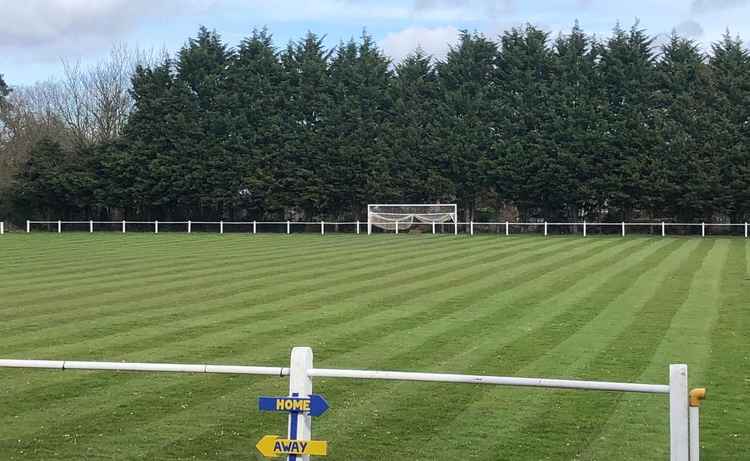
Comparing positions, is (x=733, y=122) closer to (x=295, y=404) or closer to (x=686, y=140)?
(x=686, y=140)

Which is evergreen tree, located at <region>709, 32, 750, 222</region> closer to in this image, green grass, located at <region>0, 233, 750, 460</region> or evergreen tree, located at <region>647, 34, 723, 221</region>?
evergreen tree, located at <region>647, 34, 723, 221</region>

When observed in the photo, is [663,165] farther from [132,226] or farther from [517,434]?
[517,434]

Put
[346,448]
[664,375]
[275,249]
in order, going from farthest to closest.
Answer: [275,249], [664,375], [346,448]

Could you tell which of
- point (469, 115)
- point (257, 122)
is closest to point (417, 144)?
point (469, 115)

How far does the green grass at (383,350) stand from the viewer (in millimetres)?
A: 6637

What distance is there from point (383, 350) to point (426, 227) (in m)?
38.8

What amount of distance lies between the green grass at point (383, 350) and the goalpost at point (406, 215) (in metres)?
25.2

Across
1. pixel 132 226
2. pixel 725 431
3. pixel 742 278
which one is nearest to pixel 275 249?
pixel 742 278

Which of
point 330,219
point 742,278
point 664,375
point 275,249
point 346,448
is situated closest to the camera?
point 346,448

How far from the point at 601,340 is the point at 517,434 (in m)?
4.64

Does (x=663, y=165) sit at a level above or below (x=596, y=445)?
above

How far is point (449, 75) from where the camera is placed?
53844 millimetres

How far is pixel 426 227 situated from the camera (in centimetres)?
4888

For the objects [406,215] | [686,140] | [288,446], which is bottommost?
[288,446]
